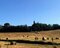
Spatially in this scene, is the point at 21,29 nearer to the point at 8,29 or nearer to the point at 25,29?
the point at 25,29

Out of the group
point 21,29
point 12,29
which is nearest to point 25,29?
point 21,29

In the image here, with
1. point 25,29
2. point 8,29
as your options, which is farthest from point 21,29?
point 8,29

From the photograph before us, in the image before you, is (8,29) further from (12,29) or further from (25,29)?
(25,29)

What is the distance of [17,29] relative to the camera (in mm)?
120062

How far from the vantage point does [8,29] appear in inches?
4870

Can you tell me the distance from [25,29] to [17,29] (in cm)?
556

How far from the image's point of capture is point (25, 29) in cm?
11862

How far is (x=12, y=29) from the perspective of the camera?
124 metres

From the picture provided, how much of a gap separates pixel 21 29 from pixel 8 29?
10309 mm

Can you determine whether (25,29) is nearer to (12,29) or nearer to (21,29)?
(21,29)

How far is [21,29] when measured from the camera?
11894 centimetres

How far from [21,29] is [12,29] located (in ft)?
26.2

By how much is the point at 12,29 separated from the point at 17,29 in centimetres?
517

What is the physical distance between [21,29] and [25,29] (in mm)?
2667
